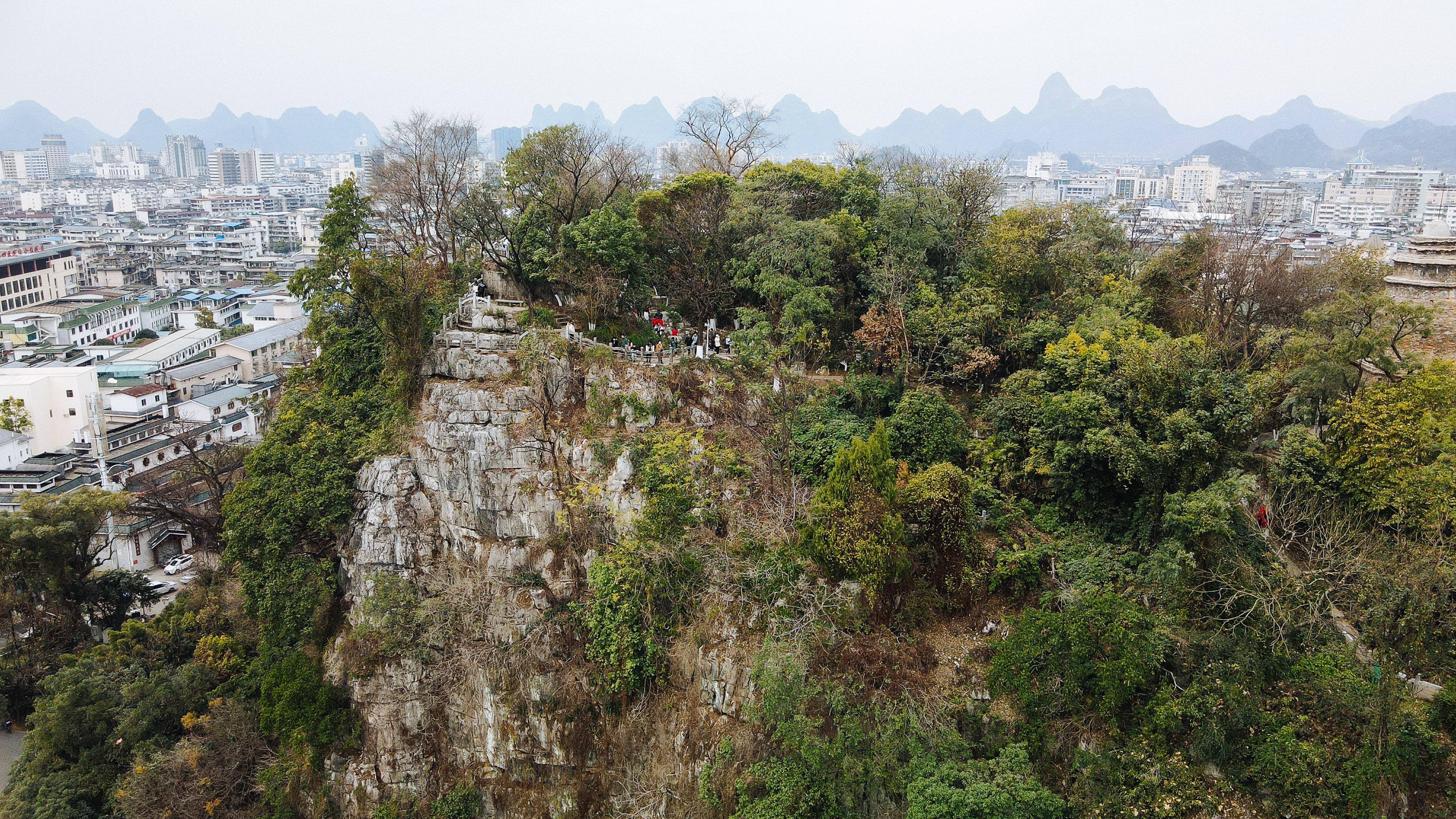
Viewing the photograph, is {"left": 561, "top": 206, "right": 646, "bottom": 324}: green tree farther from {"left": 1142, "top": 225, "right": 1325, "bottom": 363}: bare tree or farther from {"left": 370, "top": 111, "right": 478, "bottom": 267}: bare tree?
{"left": 1142, "top": 225, "right": 1325, "bottom": 363}: bare tree

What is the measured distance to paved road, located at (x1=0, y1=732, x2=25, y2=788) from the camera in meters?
25.7

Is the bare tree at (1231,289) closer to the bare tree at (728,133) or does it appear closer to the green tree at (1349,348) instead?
the green tree at (1349,348)

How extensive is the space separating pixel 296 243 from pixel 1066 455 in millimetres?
124412

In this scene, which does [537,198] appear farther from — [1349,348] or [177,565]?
[177,565]

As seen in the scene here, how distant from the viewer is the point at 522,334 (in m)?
24.3

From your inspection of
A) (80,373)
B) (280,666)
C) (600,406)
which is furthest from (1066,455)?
(80,373)

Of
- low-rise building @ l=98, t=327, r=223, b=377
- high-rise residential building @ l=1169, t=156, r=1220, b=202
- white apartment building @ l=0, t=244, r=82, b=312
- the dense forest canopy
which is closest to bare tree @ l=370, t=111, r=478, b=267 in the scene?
the dense forest canopy

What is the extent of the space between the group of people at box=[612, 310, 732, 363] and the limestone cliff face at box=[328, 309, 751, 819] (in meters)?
1.35

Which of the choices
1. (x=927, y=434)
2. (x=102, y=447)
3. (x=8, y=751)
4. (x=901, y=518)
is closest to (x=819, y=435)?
(x=927, y=434)

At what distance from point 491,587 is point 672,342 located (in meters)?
8.90

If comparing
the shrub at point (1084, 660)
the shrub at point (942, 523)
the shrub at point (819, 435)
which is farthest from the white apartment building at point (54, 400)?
the shrub at point (1084, 660)

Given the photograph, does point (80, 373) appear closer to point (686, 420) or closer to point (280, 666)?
point (280, 666)

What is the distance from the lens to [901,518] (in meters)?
16.9

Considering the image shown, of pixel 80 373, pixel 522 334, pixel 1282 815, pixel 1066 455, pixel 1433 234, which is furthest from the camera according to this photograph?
pixel 80 373
